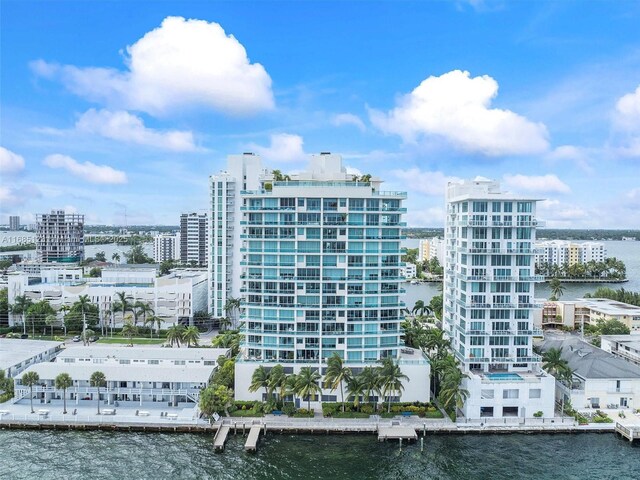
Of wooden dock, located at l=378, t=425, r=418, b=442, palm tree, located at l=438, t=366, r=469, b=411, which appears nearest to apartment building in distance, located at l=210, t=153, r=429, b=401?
palm tree, located at l=438, t=366, r=469, b=411

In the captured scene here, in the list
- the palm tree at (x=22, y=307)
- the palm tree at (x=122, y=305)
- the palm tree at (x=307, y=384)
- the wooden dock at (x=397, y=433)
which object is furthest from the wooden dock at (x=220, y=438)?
the palm tree at (x=22, y=307)

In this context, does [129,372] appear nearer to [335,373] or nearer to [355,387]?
[335,373]

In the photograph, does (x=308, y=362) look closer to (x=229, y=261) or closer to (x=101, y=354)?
(x=101, y=354)

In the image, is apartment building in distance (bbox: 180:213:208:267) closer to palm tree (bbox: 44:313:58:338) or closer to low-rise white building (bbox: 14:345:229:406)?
palm tree (bbox: 44:313:58:338)

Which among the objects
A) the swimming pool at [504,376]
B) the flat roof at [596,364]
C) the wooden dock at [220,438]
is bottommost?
the wooden dock at [220,438]

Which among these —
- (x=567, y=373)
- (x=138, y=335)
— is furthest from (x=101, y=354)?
(x=567, y=373)

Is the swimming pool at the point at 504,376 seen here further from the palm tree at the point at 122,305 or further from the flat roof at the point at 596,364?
the palm tree at the point at 122,305
